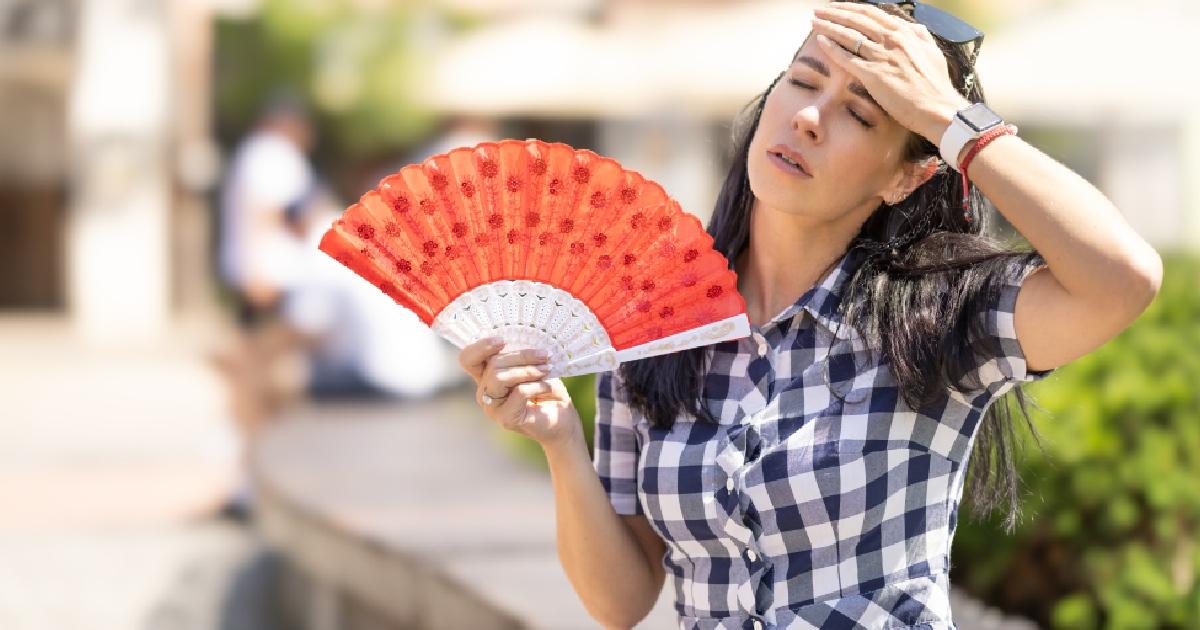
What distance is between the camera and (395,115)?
54.6 feet

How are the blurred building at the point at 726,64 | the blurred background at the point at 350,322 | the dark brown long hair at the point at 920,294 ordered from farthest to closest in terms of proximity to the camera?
the blurred building at the point at 726,64, the blurred background at the point at 350,322, the dark brown long hair at the point at 920,294

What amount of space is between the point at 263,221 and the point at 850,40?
16.0 feet

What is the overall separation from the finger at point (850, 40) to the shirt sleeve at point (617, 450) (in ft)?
1.92

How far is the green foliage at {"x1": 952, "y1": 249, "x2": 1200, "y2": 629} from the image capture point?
314 cm

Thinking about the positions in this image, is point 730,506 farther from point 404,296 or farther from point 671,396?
point 404,296

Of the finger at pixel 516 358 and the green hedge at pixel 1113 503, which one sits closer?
the finger at pixel 516 358

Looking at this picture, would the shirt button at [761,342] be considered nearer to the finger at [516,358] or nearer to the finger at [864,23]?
the finger at [516,358]

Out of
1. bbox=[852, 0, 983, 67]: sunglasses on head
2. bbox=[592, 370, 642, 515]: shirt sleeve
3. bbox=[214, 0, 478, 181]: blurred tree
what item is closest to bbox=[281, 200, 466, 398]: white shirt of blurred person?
bbox=[592, 370, 642, 515]: shirt sleeve

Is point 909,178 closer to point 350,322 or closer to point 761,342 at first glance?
point 761,342

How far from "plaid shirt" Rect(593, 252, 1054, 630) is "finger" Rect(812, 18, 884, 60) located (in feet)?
1.04

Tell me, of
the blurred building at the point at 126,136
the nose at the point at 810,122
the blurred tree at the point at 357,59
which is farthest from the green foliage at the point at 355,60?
the nose at the point at 810,122

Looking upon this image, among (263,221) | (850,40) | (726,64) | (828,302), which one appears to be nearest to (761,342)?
(828,302)

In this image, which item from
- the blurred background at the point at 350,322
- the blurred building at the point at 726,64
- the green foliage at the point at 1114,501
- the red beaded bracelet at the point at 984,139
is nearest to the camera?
the red beaded bracelet at the point at 984,139

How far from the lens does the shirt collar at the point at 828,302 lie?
5.86ft
